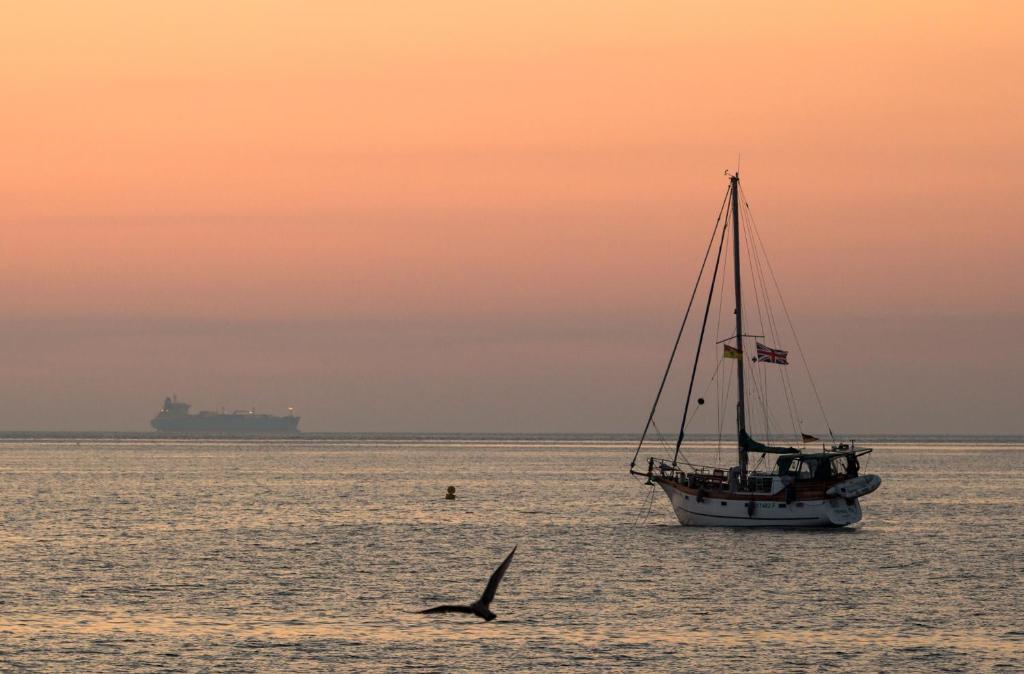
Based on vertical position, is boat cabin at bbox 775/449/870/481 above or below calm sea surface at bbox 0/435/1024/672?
above

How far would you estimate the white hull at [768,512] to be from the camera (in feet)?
279

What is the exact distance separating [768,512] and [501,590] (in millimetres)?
30260

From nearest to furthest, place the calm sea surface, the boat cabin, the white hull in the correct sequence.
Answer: the calm sea surface
the white hull
the boat cabin

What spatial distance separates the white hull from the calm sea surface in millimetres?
1309

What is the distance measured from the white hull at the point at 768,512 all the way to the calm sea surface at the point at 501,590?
4.30ft

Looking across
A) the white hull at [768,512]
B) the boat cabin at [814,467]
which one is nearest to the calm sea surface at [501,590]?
the white hull at [768,512]

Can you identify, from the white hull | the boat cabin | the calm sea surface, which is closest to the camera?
the calm sea surface

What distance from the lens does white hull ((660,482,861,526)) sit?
85.2m

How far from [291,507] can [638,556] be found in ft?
157

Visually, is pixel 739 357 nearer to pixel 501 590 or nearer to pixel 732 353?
pixel 732 353

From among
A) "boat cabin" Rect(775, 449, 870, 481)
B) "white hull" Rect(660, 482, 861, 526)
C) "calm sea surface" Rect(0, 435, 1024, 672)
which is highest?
"boat cabin" Rect(775, 449, 870, 481)

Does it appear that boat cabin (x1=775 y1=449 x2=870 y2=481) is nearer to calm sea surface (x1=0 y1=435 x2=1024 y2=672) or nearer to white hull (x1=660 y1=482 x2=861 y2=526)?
white hull (x1=660 y1=482 x2=861 y2=526)

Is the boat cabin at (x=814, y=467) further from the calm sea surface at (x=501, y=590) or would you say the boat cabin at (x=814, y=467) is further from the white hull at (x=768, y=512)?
the calm sea surface at (x=501, y=590)

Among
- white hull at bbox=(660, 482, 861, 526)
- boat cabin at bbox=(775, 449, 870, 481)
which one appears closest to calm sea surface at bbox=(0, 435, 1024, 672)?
white hull at bbox=(660, 482, 861, 526)
